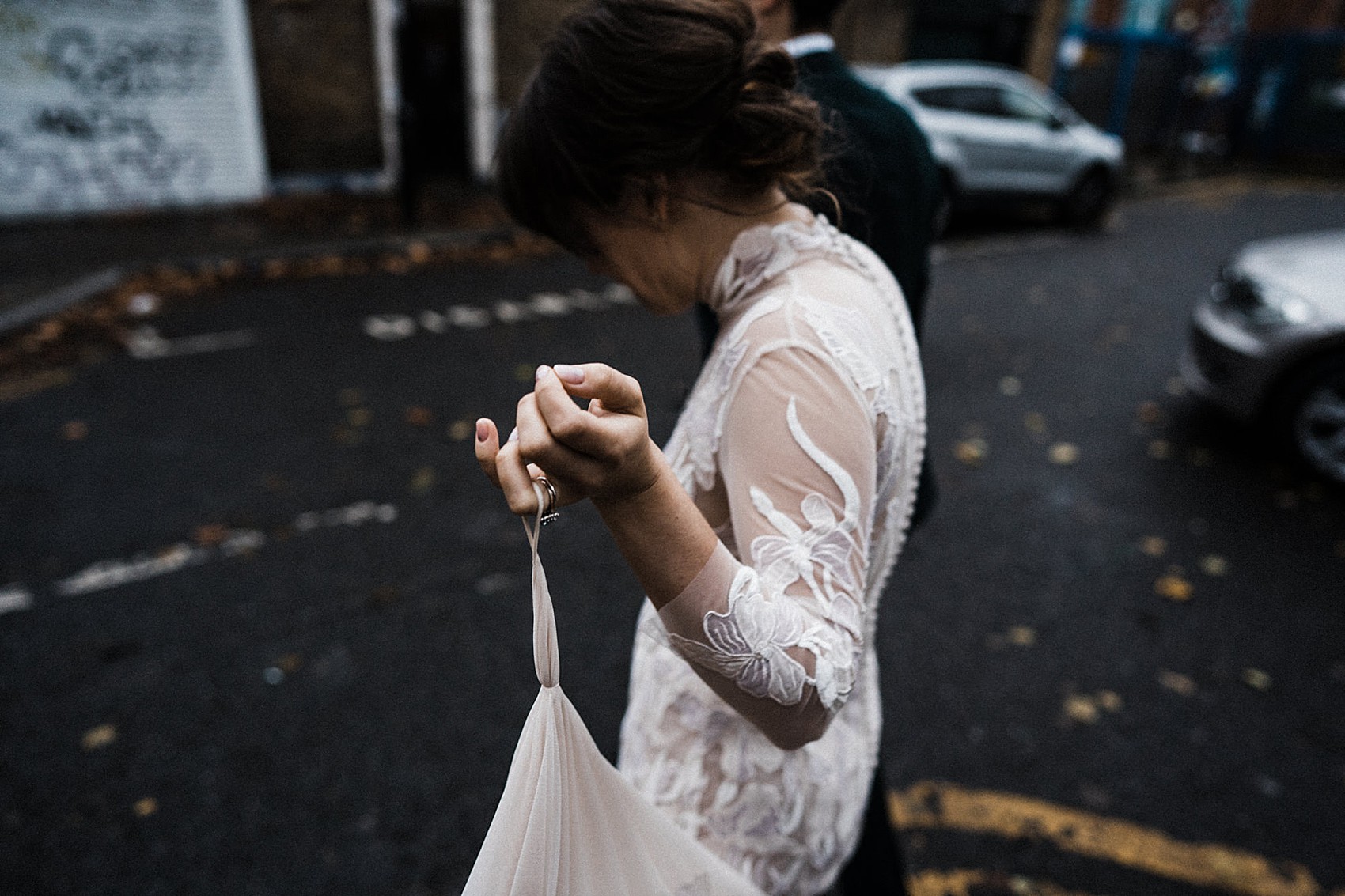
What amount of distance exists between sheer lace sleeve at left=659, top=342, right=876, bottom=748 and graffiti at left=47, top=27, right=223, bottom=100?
11.9m

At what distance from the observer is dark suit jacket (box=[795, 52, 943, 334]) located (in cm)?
188

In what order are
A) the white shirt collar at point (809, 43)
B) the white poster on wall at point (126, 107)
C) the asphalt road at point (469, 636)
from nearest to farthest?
1. the white shirt collar at point (809, 43)
2. the asphalt road at point (469, 636)
3. the white poster on wall at point (126, 107)

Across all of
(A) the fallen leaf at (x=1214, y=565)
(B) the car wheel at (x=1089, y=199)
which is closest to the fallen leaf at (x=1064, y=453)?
(A) the fallen leaf at (x=1214, y=565)

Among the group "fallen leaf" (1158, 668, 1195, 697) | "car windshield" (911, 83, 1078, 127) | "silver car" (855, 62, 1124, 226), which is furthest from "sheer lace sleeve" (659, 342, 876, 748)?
"car windshield" (911, 83, 1078, 127)

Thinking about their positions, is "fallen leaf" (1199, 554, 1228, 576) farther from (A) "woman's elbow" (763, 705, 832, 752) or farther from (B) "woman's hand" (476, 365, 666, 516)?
(B) "woman's hand" (476, 365, 666, 516)

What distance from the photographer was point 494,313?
7516mm

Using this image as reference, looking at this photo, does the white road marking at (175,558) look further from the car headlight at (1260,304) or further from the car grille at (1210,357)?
the car headlight at (1260,304)

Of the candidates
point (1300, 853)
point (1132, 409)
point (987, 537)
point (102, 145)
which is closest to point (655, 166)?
point (1300, 853)

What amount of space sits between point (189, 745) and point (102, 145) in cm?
1001

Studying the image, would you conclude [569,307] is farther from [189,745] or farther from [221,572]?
[189,745]

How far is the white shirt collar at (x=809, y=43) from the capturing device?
7.27 feet

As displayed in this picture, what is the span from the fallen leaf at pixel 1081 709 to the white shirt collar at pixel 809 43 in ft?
7.77

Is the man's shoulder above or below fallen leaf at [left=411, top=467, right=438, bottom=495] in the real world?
above

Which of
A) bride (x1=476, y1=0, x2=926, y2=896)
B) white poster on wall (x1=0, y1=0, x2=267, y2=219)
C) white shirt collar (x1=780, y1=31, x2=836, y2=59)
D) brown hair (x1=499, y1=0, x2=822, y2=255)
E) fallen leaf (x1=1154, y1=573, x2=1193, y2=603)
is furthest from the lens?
white poster on wall (x1=0, y1=0, x2=267, y2=219)
